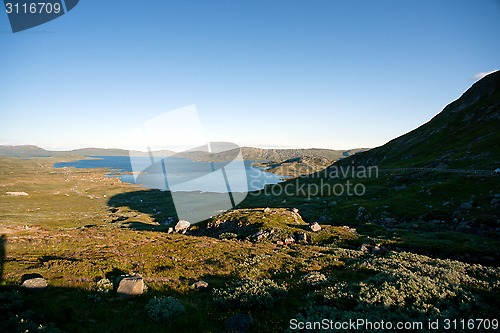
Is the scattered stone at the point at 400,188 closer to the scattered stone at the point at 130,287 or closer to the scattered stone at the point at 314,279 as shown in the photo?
the scattered stone at the point at 314,279

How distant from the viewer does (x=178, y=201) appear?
131375 mm

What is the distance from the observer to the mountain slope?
247 ft

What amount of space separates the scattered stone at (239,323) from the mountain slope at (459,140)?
Answer: 77286 mm

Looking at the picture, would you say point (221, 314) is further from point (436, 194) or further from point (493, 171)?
point (493, 171)

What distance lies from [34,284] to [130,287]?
18.0ft

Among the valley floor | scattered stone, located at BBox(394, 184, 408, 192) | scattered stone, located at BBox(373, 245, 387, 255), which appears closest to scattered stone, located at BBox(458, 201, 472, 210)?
the valley floor

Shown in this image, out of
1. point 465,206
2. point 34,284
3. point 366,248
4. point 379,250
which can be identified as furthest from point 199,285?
point 465,206

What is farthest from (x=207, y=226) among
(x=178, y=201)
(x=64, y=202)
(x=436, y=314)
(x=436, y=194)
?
(x=64, y=202)

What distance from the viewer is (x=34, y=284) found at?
1416cm

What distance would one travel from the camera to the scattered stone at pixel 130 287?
46.6ft

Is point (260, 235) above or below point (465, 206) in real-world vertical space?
below

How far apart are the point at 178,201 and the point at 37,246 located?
358 feet

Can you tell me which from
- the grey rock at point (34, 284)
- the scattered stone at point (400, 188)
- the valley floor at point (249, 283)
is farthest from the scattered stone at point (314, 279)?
the scattered stone at point (400, 188)

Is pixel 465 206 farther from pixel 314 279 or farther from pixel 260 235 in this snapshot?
pixel 314 279
